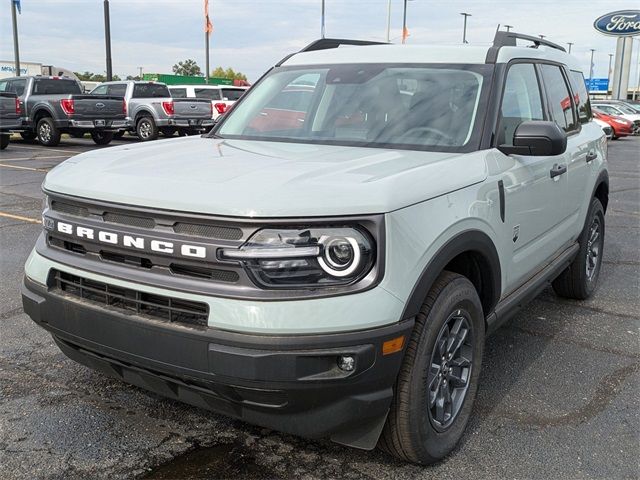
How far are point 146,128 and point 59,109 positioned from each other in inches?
114

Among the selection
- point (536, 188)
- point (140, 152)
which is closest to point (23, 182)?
point (140, 152)

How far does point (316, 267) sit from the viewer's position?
237 cm

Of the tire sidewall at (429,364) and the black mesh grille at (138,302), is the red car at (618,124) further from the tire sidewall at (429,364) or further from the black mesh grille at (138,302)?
the black mesh grille at (138,302)

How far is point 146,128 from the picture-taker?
2042cm

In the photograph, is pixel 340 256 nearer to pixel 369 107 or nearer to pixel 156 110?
pixel 369 107

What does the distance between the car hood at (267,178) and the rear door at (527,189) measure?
39 centimetres

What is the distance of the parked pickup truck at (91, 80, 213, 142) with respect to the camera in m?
20.0

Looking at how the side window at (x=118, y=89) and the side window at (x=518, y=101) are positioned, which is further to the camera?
the side window at (x=118, y=89)

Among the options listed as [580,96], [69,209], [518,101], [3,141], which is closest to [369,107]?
[518,101]

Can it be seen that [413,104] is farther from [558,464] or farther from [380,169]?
[558,464]

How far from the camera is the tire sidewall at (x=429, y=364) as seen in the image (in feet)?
8.68

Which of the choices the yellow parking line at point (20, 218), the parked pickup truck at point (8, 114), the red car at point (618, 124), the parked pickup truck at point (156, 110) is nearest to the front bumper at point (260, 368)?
the yellow parking line at point (20, 218)

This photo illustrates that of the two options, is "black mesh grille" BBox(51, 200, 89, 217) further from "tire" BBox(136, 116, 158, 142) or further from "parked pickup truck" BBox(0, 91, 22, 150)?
"tire" BBox(136, 116, 158, 142)

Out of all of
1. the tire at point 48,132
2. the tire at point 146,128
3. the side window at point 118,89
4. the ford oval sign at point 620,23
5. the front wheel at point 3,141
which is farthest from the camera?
the ford oval sign at point 620,23
